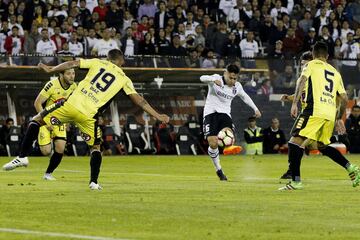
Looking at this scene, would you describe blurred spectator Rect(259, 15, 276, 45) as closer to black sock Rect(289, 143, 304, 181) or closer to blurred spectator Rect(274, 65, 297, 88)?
blurred spectator Rect(274, 65, 297, 88)

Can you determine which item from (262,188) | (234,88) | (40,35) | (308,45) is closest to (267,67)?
(308,45)

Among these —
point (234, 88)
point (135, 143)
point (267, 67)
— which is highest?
point (234, 88)

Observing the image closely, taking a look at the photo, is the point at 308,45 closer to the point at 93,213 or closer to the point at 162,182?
the point at 162,182

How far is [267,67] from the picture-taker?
37.3m

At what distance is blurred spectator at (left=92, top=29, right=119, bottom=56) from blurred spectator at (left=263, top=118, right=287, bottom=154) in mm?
5948

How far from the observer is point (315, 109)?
18.6m

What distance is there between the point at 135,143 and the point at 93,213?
22936 mm

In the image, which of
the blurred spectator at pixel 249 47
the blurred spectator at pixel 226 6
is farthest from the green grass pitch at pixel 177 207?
the blurred spectator at pixel 226 6

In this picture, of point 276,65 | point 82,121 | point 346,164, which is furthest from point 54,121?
point 276,65

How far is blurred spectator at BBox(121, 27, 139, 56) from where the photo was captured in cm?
3656

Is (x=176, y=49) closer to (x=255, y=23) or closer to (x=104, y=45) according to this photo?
(x=104, y=45)

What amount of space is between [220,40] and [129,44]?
140 inches

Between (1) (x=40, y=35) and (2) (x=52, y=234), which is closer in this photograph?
(2) (x=52, y=234)

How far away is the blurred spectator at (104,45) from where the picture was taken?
115 feet
